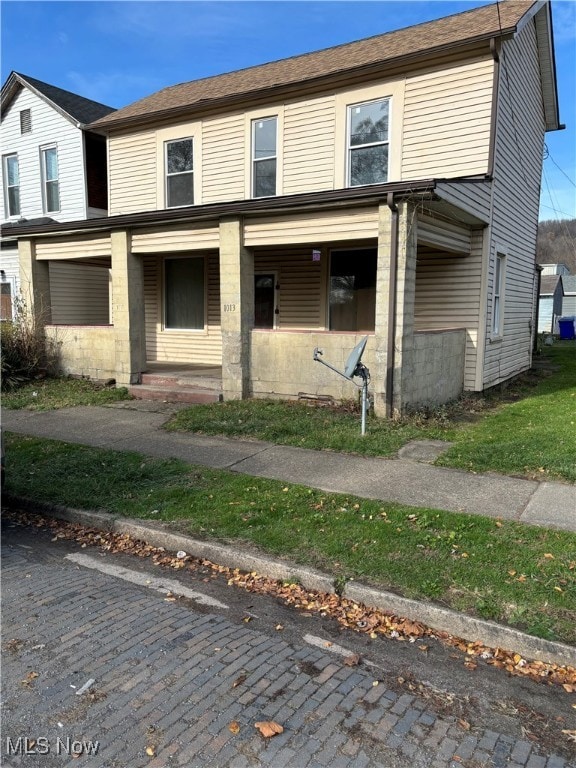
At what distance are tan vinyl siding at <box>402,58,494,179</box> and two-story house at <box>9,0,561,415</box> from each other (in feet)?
0.09

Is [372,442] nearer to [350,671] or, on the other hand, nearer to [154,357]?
[350,671]

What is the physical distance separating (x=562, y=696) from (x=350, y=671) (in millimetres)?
1082

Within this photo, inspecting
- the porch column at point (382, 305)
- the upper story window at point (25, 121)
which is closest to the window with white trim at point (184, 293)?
the porch column at point (382, 305)

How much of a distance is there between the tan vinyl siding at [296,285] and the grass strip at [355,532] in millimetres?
6588

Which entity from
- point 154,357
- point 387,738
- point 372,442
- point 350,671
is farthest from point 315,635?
point 154,357

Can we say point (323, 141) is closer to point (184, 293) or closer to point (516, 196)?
point (516, 196)

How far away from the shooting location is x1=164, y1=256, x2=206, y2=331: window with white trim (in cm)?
1391

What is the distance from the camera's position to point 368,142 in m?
11.2

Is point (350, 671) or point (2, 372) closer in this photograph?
point (350, 671)

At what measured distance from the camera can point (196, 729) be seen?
2.54m

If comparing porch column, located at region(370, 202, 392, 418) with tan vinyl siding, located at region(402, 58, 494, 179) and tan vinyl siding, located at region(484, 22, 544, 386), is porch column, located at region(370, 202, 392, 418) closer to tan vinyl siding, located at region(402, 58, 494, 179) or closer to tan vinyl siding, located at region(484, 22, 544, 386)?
tan vinyl siding, located at region(402, 58, 494, 179)

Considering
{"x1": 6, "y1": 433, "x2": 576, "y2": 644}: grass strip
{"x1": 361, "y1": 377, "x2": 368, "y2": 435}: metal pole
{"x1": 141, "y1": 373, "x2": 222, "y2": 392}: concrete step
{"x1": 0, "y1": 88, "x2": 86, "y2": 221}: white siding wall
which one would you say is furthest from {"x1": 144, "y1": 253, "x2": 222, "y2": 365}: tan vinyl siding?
{"x1": 6, "y1": 433, "x2": 576, "y2": 644}: grass strip

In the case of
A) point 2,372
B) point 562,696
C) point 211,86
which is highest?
point 211,86

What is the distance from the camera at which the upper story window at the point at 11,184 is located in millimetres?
18328
